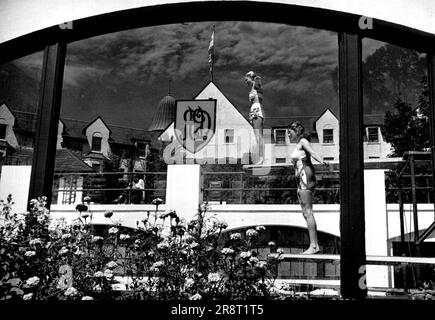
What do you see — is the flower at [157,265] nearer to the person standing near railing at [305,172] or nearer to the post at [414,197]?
the person standing near railing at [305,172]

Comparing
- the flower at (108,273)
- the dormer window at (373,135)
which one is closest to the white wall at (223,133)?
the dormer window at (373,135)

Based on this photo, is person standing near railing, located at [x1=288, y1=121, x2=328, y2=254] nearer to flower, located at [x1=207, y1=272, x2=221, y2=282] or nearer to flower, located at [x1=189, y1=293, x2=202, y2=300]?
flower, located at [x1=207, y1=272, x2=221, y2=282]

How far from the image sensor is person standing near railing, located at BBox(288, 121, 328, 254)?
4.68m

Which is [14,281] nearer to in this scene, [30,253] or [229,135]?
[30,253]

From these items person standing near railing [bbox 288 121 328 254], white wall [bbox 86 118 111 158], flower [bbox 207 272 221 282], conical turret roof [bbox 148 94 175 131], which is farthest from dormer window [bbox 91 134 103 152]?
flower [bbox 207 272 221 282]

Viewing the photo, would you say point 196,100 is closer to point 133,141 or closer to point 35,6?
point 133,141

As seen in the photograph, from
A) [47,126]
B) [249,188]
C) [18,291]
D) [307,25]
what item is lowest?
[18,291]

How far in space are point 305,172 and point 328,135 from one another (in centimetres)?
52

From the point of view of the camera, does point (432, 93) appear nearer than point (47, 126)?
Yes

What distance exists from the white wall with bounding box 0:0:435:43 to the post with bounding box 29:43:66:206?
0.26 meters

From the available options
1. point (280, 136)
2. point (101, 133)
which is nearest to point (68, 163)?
point (101, 133)

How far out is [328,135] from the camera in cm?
470

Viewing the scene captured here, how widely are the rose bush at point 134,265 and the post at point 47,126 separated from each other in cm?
28

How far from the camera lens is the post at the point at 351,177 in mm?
3412
